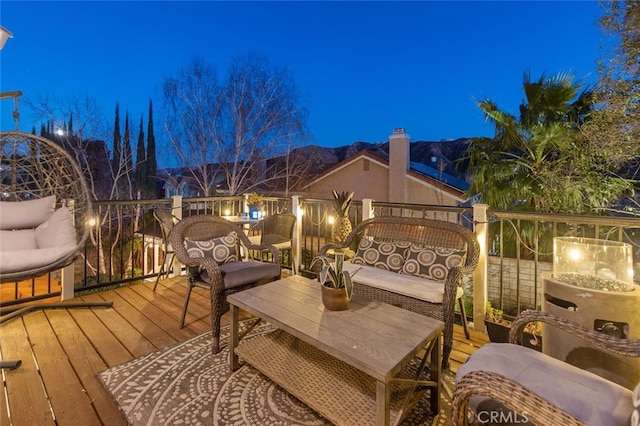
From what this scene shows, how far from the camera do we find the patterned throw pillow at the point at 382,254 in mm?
2916

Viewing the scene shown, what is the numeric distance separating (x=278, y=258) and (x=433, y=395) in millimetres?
1700

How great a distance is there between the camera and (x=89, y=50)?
13523 millimetres

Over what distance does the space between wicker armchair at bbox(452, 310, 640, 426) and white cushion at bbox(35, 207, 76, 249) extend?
3316 millimetres

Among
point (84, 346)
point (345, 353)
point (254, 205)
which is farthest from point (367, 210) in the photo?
point (84, 346)

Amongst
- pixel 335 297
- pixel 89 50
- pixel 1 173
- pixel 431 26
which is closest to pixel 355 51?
pixel 431 26

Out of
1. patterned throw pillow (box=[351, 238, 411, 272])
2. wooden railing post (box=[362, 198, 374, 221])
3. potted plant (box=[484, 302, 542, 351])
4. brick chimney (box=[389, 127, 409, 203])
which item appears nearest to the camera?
potted plant (box=[484, 302, 542, 351])

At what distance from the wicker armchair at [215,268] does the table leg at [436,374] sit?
1494 mm

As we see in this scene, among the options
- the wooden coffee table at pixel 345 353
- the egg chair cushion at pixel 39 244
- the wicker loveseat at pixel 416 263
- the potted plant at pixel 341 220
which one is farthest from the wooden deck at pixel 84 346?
the potted plant at pixel 341 220

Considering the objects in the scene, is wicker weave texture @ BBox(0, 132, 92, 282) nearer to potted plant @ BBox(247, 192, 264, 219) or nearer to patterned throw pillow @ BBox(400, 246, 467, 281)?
potted plant @ BBox(247, 192, 264, 219)

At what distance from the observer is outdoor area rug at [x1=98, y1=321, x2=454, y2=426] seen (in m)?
1.70

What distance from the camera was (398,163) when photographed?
9.55m

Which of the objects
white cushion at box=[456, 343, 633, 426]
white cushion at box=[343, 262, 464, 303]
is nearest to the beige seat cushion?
white cushion at box=[343, 262, 464, 303]

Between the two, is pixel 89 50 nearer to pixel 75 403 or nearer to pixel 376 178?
pixel 376 178

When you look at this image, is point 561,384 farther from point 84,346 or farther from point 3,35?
point 3,35
